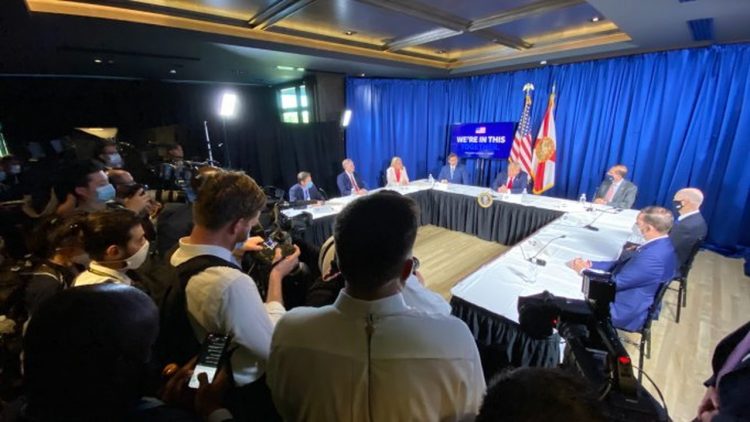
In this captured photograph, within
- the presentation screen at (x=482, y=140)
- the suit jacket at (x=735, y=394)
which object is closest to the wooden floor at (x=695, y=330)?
the suit jacket at (x=735, y=394)

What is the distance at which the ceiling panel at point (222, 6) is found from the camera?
9.31 feet

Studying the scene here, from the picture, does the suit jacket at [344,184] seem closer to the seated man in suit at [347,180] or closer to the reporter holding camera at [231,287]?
the seated man in suit at [347,180]

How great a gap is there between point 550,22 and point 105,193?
464 cm

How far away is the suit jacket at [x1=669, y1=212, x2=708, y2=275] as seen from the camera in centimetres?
263

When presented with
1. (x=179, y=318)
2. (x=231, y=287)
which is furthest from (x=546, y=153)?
(x=179, y=318)

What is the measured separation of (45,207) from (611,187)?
575cm

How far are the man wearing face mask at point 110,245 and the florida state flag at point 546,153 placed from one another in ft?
18.3

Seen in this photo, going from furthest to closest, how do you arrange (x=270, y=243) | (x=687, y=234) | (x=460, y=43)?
1. (x=460, y=43)
2. (x=687, y=234)
3. (x=270, y=243)

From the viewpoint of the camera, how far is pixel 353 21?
353 cm

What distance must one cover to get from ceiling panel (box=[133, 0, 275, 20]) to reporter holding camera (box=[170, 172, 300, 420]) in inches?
101

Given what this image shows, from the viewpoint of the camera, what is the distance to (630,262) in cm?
196

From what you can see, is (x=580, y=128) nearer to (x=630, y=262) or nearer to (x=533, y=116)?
(x=533, y=116)

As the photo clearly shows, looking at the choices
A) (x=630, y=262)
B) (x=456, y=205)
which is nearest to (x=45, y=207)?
(x=630, y=262)

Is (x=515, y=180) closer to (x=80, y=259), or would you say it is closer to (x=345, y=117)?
(x=345, y=117)
